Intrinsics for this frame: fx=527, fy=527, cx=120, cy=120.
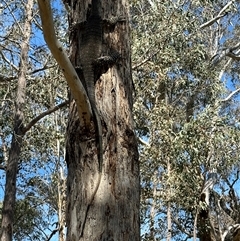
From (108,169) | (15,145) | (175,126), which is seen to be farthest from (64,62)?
(175,126)

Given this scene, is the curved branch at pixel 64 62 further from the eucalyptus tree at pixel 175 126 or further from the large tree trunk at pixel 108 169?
the eucalyptus tree at pixel 175 126

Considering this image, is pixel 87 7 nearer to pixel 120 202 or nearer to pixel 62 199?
pixel 120 202

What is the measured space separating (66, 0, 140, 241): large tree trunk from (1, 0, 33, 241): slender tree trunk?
4.45 metres

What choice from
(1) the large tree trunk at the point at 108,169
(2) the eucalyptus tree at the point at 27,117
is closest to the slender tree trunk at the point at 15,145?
(2) the eucalyptus tree at the point at 27,117

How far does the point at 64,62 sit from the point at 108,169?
424mm

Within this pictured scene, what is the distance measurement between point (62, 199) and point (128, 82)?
22.5ft

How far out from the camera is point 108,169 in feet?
6.29

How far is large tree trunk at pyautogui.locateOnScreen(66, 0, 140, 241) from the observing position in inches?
72.1

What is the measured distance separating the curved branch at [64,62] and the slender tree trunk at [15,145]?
4.56 meters

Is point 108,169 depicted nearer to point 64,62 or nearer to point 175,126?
point 64,62

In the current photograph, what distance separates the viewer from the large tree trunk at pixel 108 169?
6.00ft

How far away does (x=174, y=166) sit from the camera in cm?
812

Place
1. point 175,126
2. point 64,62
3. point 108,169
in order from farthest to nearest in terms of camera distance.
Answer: point 175,126 → point 108,169 → point 64,62

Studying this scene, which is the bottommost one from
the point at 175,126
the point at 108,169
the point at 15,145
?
the point at 108,169
